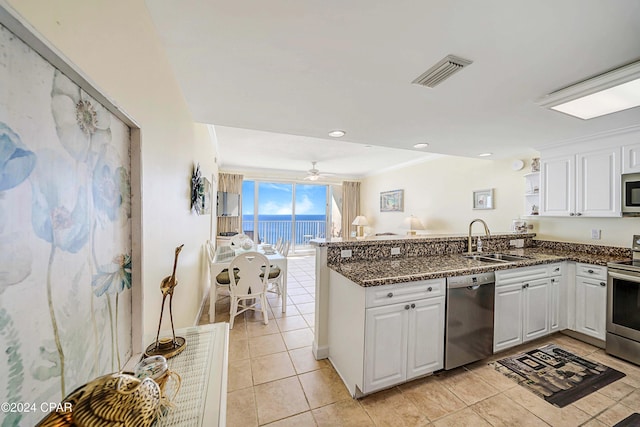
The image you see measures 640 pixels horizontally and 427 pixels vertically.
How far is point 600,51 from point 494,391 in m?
2.38

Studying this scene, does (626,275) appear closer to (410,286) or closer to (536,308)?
(536,308)

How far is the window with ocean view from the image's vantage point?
6.85 meters

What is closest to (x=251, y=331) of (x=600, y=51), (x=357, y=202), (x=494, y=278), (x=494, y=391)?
(x=494, y=391)

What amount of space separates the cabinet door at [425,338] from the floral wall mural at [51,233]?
1811 mm

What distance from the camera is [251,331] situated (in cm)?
277

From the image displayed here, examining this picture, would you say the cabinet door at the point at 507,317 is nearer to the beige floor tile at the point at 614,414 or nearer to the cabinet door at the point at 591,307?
the beige floor tile at the point at 614,414

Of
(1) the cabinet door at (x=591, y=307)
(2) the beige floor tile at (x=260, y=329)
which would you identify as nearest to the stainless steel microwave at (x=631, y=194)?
(1) the cabinet door at (x=591, y=307)

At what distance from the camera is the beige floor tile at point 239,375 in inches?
74.5

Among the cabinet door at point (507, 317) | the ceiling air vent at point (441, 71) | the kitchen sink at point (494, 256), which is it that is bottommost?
the cabinet door at point (507, 317)

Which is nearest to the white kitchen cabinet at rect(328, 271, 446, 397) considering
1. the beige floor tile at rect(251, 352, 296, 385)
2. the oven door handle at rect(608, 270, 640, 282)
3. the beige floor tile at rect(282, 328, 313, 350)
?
the beige floor tile at rect(251, 352, 296, 385)

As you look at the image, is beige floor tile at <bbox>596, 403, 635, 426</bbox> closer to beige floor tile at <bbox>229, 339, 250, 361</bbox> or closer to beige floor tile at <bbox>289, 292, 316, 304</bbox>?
beige floor tile at <bbox>229, 339, 250, 361</bbox>

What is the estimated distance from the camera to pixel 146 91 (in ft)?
3.73

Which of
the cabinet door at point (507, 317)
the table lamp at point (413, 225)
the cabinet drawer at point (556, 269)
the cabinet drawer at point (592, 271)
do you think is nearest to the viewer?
the cabinet door at point (507, 317)

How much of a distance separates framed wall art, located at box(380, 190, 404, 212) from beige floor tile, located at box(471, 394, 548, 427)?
14.5 ft
